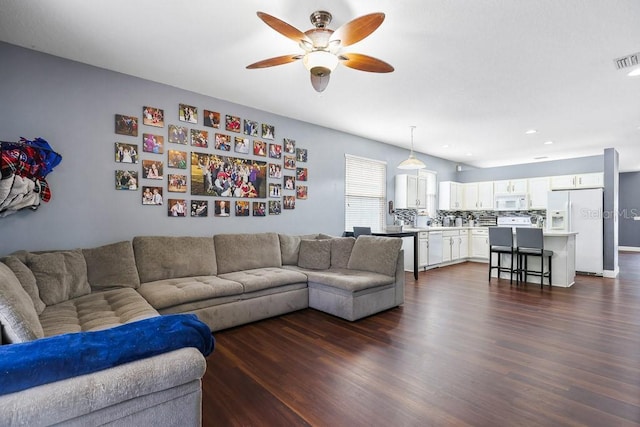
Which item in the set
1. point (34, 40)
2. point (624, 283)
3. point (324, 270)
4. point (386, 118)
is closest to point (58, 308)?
point (34, 40)

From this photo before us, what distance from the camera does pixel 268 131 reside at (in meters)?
4.67

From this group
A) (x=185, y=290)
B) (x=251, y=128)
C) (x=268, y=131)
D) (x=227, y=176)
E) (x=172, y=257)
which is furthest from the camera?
(x=268, y=131)

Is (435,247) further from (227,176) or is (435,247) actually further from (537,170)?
(227,176)

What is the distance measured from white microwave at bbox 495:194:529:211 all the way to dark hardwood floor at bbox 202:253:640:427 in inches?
153

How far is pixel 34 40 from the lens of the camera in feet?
9.13

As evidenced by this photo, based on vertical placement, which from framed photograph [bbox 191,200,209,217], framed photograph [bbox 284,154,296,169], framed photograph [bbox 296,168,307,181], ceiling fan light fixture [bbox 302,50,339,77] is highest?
ceiling fan light fixture [bbox 302,50,339,77]

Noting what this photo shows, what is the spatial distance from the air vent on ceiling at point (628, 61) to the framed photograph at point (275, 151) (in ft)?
13.0

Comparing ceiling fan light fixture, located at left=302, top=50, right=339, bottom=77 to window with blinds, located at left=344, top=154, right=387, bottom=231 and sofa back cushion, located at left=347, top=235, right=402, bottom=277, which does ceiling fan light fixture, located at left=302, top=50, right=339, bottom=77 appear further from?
window with blinds, located at left=344, top=154, right=387, bottom=231

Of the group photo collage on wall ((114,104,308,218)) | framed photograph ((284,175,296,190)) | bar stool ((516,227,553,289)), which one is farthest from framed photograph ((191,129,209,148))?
bar stool ((516,227,553,289))

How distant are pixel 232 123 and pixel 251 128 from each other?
0.96 ft

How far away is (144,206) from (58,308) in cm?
145

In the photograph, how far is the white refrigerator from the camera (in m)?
5.91

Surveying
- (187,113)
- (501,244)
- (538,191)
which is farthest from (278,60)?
(538,191)

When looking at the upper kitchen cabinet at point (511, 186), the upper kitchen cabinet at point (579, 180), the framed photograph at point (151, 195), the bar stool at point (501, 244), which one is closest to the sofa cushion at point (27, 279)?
the framed photograph at point (151, 195)
